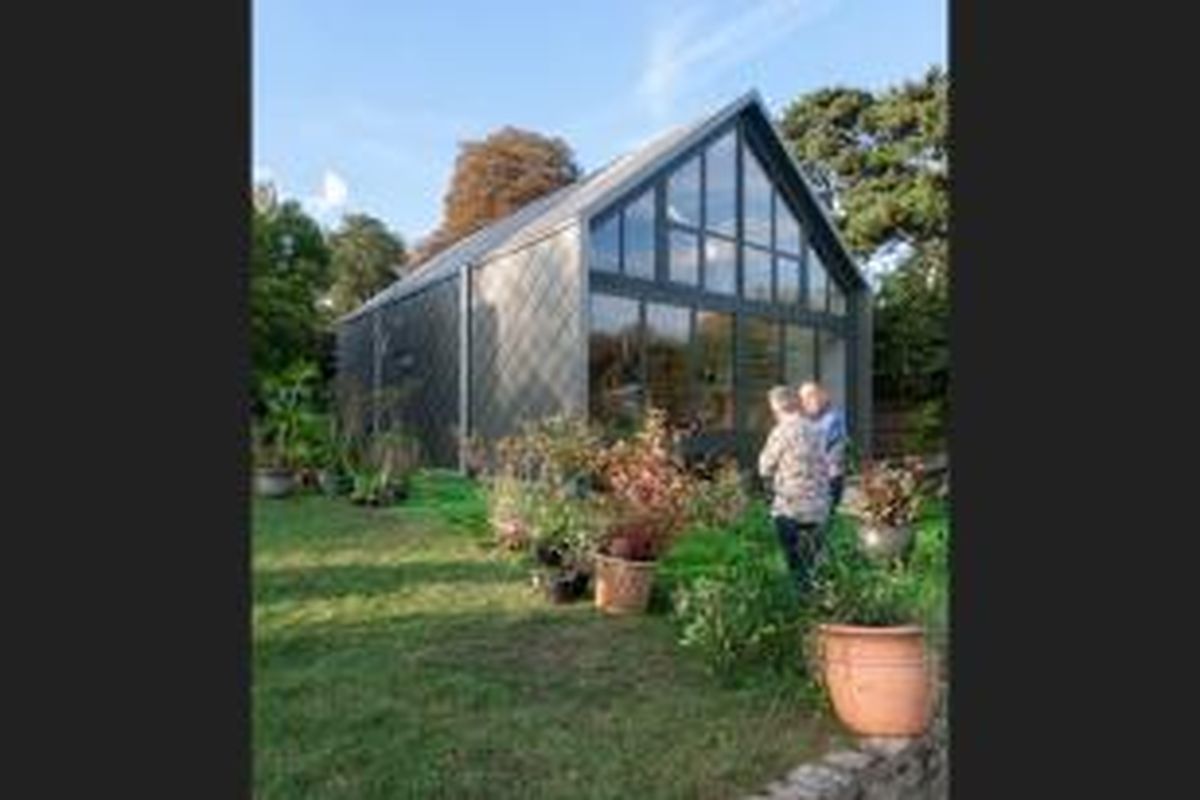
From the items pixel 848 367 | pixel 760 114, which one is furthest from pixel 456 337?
pixel 848 367

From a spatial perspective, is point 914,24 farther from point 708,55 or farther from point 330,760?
point 708,55

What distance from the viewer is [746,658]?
5.25m

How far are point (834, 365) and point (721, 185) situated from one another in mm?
4077

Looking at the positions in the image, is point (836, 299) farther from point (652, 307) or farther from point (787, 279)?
point (652, 307)

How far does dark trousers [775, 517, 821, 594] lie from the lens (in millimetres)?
6176

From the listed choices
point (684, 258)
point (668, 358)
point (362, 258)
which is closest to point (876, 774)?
point (668, 358)

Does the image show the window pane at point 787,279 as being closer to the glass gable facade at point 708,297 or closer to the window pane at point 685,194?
the glass gable facade at point 708,297

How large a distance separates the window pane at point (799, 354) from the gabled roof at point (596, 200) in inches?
56.0

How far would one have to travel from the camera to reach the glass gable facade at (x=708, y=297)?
13750 millimetres

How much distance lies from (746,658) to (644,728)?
90 cm

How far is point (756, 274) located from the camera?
53.3 ft

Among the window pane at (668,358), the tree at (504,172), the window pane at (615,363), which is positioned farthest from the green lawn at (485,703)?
the tree at (504,172)

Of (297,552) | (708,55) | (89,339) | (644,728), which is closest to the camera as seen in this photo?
(89,339)

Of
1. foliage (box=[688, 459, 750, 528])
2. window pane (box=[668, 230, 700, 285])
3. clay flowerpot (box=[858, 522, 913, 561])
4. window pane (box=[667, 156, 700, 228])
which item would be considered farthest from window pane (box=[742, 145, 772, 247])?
clay flowerpot (box=[858, 522, 913, 561])
